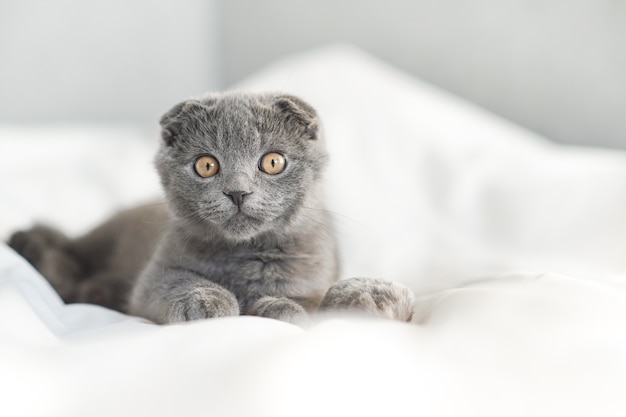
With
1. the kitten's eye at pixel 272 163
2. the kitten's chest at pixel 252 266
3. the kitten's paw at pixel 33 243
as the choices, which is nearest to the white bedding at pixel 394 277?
the kitten's paw at pixel 33 243

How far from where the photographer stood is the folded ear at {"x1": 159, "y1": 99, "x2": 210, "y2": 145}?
119 centimetres

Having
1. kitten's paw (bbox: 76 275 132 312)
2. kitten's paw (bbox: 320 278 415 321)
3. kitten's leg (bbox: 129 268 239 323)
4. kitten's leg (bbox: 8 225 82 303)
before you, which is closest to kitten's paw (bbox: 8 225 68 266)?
kitten's leg (bbox: 8 225 82 303)

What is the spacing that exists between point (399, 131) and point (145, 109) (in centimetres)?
141

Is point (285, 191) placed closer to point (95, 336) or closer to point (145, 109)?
point (95, 336)

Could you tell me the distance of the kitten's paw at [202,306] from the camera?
106cm

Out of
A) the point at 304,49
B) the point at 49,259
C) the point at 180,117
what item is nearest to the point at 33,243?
the point at 49,259

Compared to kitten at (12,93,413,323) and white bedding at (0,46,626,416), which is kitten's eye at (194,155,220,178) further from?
white bedding at (0,46,626,416)

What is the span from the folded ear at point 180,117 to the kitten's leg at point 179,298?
240 millimetres

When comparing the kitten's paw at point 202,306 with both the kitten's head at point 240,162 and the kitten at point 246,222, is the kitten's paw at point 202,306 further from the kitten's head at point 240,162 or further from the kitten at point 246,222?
the kitten's head at point 240,162

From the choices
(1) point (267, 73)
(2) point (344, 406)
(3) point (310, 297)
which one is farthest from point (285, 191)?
(1) point (267, 73)

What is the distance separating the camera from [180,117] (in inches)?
47.3

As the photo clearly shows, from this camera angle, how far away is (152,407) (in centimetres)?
76

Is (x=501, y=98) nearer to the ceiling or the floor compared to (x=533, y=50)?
nearer to the floor

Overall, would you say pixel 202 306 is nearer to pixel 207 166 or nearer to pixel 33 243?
pixel 207 166
